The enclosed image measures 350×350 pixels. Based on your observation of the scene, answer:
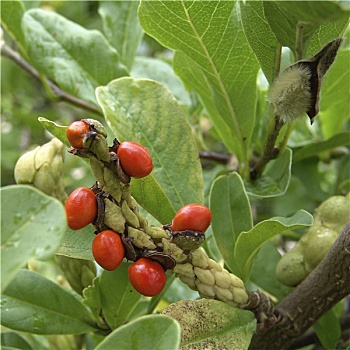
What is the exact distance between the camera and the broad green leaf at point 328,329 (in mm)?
1128

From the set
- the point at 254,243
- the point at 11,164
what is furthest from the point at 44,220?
the point at 11,164

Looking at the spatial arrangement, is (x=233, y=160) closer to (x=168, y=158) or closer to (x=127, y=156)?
(x=168, y=158)

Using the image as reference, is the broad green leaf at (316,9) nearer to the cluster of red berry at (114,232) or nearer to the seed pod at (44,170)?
the cluster of red berry at (114,232)

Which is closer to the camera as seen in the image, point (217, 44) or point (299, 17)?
point (299, 17)

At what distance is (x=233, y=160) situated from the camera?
1488 mm

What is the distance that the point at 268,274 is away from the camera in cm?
118

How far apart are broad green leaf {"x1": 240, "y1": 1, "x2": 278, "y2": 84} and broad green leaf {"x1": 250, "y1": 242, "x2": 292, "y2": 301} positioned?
16.9 inches

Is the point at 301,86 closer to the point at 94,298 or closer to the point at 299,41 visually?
the point at 299,41

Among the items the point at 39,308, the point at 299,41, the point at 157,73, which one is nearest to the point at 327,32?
the point at 299,41

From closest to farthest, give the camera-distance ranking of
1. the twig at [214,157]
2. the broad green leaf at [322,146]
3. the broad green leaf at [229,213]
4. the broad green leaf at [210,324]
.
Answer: the broad green leaf at [210,324], the broad green leaf at [229,213], the broad green leaf at [322,146], the twig at [214,157]

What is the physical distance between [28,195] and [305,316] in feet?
1.93

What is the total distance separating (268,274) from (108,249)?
54 cm

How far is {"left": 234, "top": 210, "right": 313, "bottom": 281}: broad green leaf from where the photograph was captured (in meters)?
0.84

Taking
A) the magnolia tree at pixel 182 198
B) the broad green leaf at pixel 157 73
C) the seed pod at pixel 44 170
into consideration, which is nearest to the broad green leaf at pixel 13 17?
the magnolia tree at pixel 182 198
